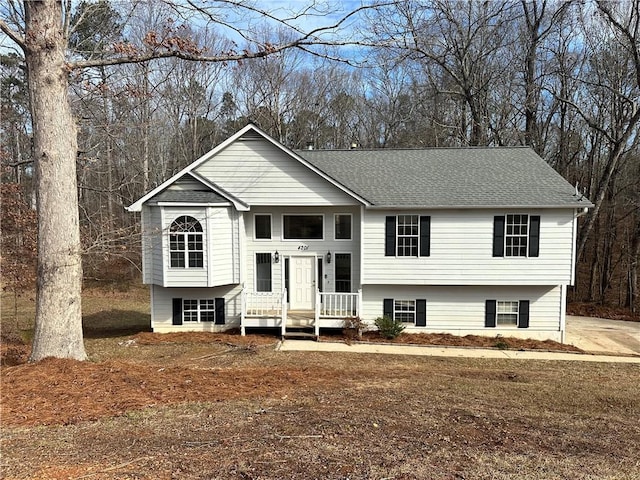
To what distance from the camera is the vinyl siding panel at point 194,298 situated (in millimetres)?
14594

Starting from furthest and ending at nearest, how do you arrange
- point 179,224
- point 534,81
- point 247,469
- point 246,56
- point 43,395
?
point 534,81 < point 179,224 < point 246,56 < point 43,395 < point 247,469

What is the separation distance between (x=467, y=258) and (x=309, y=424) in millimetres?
10150

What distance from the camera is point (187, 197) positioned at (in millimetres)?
13531

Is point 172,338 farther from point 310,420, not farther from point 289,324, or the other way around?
point 310,420

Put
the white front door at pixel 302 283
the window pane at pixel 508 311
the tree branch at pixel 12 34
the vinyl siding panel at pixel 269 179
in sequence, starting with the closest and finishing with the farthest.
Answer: the tree branch at pixel 12 34, the vinyl siding panel at pixel 269 179, the window pane at pixel 508 311, the white front door at pixel 302 283

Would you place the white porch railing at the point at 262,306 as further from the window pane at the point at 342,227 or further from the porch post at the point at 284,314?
the window pane at the point at 342,227

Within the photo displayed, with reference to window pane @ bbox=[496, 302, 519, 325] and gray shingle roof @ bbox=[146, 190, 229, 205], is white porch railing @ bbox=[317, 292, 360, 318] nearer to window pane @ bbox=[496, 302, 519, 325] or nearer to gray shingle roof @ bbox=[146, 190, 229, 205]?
gray shingle roof @ bbox=[146, 190, 229, 205]

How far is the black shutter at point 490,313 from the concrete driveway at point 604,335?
2.62 meters

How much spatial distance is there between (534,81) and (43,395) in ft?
96.3

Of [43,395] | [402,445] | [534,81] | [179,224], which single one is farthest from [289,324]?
[534,81]

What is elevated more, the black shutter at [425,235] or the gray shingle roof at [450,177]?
the gray shingle roof at [450,177]

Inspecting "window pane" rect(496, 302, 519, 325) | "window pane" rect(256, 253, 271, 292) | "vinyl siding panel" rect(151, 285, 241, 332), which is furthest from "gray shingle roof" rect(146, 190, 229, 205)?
"window pane" rect(496, 302, 519, 325)

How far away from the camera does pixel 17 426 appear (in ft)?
16.6

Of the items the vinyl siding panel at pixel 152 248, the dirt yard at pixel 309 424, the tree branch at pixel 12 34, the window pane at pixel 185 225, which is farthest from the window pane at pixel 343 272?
the tree branch at pixel 12 34
